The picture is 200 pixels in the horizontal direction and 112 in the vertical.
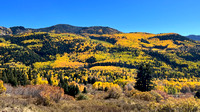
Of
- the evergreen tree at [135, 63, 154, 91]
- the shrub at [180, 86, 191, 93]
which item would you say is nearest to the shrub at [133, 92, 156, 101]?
the evergreen tree at [135, 63, 154, 91]

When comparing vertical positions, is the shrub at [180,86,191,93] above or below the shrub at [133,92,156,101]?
below

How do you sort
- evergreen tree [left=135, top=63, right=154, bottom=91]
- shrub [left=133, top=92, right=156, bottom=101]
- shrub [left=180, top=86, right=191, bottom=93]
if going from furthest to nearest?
1. shrub [left=180, top=86, right=191, bottom=93]
2. evergreen tree [left=135, top=63, right=154, bottom=91]
3. shrub [left=133, top=92, right=156, bottom=101]

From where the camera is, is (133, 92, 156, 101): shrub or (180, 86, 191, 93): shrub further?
(180, 86, 191, 93): shrub

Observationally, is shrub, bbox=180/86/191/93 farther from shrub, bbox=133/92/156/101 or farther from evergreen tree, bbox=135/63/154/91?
shrub, bbox=133/92/156/101

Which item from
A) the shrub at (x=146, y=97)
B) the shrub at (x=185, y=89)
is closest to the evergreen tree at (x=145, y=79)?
the shrub at (x=146, y=97)

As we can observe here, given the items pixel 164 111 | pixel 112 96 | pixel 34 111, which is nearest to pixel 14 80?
pixel 112 96

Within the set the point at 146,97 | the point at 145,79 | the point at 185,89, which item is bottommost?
the point at 185,89

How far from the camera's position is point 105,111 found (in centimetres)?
1384

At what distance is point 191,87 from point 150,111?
5188 inches

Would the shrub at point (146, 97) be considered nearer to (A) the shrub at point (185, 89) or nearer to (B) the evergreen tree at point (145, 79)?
(B) the evergreen tree at point (145, 79)

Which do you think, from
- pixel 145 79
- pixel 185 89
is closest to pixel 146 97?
pixel 145 79

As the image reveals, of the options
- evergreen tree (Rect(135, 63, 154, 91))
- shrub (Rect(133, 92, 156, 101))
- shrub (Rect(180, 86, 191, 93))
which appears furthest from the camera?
shrub (Rect(180, 86, 191, 93))

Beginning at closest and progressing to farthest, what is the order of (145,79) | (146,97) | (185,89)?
(146,97), (145,79), (185,89)

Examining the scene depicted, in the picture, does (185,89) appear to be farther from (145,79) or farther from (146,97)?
(146,97)
